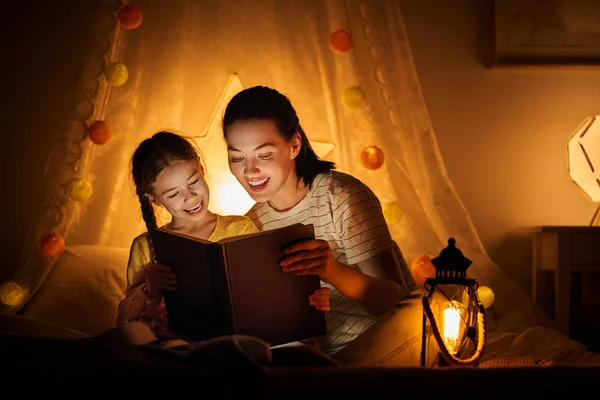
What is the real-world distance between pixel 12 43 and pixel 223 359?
2.27 meters

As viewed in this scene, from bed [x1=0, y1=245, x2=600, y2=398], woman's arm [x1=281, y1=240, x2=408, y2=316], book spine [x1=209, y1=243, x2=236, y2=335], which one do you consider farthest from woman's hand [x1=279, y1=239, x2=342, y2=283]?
bed [x1=0, y1=245, x2=600, y2=398]

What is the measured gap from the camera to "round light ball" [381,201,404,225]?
2.56m

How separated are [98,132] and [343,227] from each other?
920 millimetres

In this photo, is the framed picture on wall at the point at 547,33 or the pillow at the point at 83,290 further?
the framed picture on wall at the point at 547,33

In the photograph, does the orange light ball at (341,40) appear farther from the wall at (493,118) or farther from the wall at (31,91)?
the wall at (31,91)

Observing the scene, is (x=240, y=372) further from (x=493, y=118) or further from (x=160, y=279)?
(x=493, y=118)

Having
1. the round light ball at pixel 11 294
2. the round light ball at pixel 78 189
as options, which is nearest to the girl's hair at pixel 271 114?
the round light ball at pixel 78 189

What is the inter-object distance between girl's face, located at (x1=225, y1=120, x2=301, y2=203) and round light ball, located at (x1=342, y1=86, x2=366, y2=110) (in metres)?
0.54

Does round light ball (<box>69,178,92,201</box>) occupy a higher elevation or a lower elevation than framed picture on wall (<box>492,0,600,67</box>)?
lower

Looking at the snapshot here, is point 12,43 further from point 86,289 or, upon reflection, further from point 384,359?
point 384,359

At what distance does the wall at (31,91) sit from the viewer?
118 inches

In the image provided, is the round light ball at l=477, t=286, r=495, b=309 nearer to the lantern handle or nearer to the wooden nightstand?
the wooden nightstand

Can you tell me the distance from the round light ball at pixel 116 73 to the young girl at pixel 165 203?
529 mm

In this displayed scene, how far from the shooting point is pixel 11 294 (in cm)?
238
